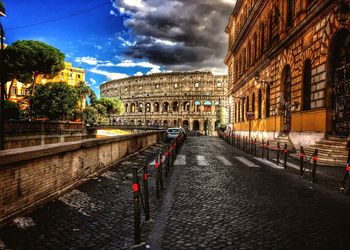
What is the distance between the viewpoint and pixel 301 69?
54.2ft

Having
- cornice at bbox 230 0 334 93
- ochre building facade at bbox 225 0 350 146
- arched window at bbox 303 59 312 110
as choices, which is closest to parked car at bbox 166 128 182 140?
ochre building facade at bbox 225 0 350 146

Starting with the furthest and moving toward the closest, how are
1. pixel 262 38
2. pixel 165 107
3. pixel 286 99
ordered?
pixel 165 107
pixel 262 38
pixel 286 99

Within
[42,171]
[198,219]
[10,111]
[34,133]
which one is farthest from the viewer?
[10,111]

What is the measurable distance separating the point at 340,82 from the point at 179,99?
74.2 m

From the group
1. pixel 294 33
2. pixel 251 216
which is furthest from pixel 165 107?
pixel 251 216

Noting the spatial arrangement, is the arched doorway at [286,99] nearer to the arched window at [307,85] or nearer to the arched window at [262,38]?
the arched window at [307,85]

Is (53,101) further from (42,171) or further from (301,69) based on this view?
(42,171)

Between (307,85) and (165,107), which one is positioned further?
(165,107)

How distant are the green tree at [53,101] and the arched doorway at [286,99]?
33.8 meters

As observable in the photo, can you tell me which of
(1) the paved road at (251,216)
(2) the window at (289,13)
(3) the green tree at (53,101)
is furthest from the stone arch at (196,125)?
(1) the paved road at (251,216)

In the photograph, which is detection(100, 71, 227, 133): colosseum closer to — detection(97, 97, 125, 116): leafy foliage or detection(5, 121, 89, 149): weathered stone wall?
detection(97, 97, 125, 116): leafy foliage

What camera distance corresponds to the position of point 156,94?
298 feet

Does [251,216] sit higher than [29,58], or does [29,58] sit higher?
[29,58]

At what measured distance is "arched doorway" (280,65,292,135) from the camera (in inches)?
766
